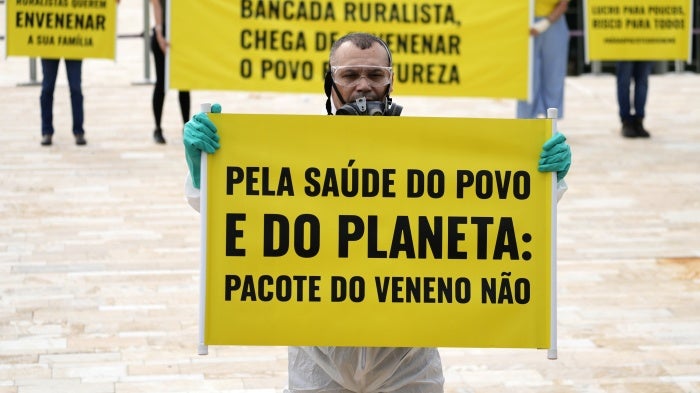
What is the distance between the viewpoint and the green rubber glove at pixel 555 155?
3.82 metres

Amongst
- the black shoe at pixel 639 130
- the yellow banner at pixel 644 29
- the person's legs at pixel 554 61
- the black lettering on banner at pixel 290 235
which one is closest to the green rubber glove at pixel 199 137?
the black lettering on banner at pixel 290 235

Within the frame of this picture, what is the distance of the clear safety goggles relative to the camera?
3.87 meters

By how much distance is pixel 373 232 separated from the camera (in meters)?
3.89

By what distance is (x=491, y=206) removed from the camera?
3.93 meters

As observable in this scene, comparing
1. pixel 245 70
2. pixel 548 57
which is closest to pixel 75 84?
pixel 245 70

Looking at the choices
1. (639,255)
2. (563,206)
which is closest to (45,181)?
(563,206)

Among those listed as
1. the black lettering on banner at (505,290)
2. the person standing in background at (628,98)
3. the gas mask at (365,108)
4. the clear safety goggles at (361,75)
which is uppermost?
the clear safety goggles at (361,75)

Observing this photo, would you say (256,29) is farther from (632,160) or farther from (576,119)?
(576,119)

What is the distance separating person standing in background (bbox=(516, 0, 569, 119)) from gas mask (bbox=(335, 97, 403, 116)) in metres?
8.08

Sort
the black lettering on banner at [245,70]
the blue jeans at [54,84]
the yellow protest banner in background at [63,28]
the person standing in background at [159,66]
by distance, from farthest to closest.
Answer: the yellow protest banner in background at [63,28]
the blue jeans at [54,84]
the person standing in background at [159,66]
the black lettering on banner at [245,70]

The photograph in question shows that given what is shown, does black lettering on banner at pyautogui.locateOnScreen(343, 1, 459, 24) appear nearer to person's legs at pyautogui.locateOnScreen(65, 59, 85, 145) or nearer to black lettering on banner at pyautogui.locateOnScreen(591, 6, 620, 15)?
black lettering on banner at pyautogui.locateOnScreen(591, 6, 620, 15)

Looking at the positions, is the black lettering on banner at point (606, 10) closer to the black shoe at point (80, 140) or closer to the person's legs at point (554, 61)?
the person's legs at point (554, 61)

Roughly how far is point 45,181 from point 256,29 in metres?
2.10

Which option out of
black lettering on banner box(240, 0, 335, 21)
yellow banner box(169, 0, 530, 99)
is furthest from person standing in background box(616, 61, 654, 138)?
black lettering on banner box(240, 0, 335, 21)
